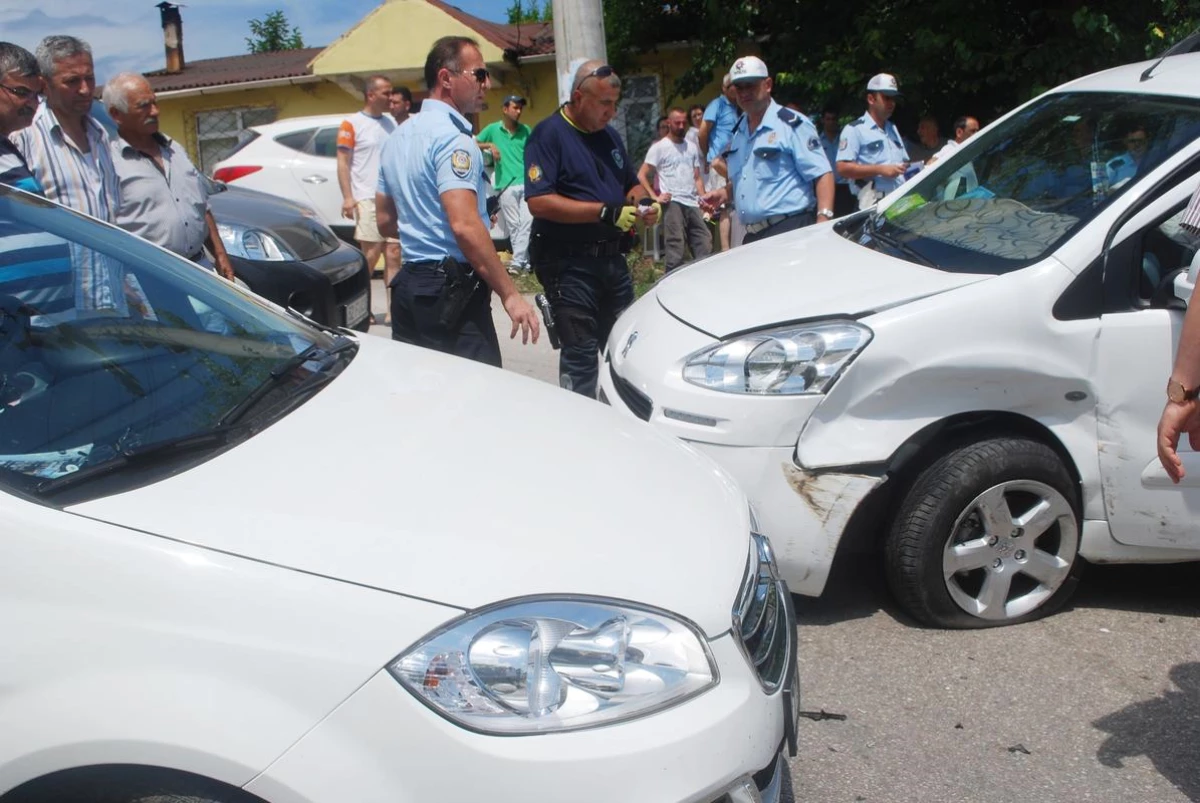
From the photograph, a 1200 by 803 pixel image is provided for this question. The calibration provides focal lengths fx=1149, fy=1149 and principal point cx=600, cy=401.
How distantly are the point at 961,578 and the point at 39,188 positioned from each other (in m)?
3.40

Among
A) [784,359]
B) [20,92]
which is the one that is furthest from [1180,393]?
[20,92]

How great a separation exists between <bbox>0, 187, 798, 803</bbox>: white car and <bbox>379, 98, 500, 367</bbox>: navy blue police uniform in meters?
1.85

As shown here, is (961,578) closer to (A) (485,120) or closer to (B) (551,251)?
(B) (551,251)

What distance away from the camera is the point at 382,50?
1625cm

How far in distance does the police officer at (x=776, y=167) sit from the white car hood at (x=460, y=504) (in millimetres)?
3732

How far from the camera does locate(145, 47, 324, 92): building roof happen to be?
60.1 feet

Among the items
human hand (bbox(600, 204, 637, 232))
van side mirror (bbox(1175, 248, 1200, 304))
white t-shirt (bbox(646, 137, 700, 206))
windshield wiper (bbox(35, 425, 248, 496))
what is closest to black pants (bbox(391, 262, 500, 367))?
human hand (bbox(600, 204, 637, 232))

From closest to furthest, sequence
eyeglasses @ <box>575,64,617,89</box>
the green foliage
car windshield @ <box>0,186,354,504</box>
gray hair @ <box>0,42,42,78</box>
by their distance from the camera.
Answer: car windshield @ <box>0,186,354,504</box> → gray hair @ <box>0,42,42,78</box> → eyeglasses @ <box>575,64,617,89</box> → the green foliage

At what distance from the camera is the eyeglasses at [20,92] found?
376 centimetres

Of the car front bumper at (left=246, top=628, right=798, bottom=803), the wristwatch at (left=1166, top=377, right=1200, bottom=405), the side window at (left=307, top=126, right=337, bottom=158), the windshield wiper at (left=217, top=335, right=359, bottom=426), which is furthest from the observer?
the side window at (left=307, top=126, right=337, bottom=158)

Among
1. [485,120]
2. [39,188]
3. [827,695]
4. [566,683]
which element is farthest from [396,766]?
[485,120]

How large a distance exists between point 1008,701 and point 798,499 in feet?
2.67

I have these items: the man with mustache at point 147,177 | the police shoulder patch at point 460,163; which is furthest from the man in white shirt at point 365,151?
the police shoulder patch at point 460,163

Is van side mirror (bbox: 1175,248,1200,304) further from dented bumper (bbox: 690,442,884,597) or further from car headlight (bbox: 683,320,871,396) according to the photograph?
dented bumper (bbox: 690,442,884,597)
